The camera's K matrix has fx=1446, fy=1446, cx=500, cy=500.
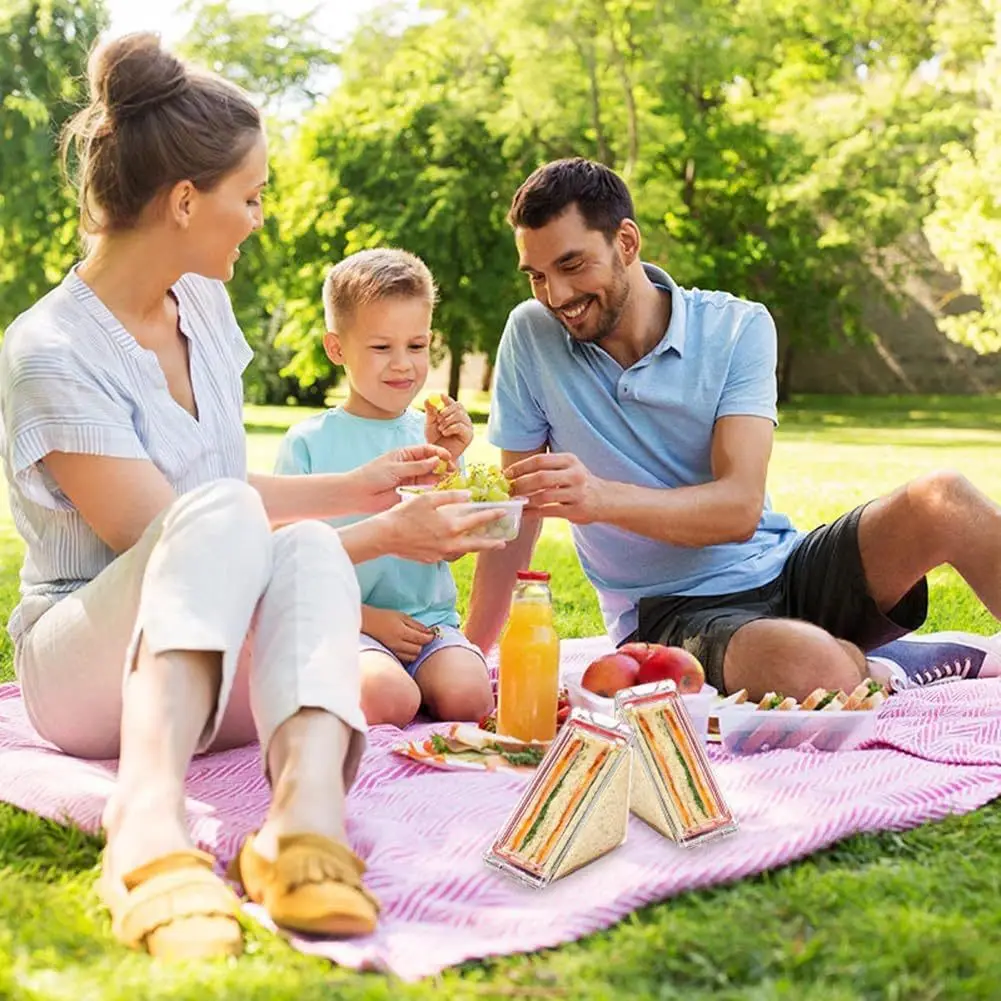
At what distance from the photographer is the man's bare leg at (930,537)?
3.66 m

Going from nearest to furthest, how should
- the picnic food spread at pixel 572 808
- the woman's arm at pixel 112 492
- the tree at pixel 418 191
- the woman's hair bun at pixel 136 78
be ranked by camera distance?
the picnic food spread at pixel 572 808, the woman's arm at pixel 112 492, the woman's hair bun at pixel 136 78, the tree at pixel 418 191

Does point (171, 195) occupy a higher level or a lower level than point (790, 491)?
higher

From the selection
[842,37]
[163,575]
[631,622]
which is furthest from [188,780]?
[842,37]

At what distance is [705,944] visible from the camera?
7.04ft

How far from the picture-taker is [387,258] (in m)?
4.02

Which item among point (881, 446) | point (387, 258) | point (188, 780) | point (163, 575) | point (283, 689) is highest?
point (387, 258)

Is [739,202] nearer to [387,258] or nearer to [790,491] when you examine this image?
[790,491]

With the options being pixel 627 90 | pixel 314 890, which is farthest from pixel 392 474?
pixel 627 90

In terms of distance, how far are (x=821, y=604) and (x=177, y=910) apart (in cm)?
223

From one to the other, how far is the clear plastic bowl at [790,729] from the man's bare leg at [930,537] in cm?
60

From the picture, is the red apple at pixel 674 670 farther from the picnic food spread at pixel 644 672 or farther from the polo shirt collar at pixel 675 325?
the polo shirt collar at pixel 675 325

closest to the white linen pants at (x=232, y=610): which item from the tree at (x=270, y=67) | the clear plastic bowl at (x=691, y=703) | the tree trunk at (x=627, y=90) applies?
the clear plastic bowl at (x=691, y=703)

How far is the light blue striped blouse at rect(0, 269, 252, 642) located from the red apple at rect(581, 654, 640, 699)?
36.7 inches

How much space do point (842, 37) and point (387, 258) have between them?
91.5ft
